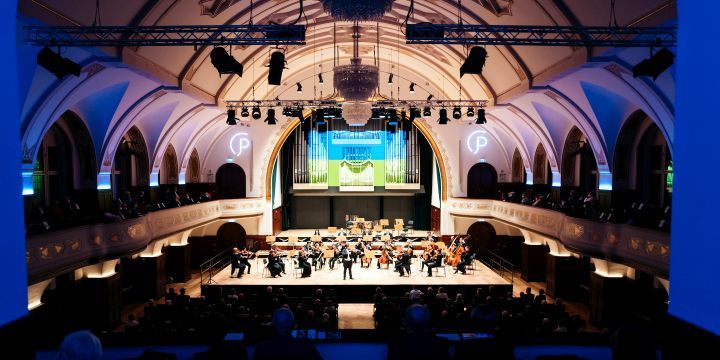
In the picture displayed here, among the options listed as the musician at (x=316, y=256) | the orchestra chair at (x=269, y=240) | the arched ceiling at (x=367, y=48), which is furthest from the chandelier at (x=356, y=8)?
the orchestra chair at (x=269, y=240)

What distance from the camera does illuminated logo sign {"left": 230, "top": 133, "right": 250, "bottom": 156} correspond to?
23484 mm

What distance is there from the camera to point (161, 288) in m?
17.8

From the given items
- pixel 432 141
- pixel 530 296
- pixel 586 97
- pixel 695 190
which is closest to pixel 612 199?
pixel 586 97

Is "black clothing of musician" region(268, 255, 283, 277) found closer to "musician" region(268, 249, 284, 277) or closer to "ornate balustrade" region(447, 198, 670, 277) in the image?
"musician" region(268, 249, 284, 277)

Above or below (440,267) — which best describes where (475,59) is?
above

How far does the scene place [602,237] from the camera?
12.9 m

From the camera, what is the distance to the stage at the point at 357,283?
50.2 feet

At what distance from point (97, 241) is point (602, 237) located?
1407cm

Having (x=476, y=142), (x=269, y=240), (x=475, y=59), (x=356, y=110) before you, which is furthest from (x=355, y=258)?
(x=476, y=142)

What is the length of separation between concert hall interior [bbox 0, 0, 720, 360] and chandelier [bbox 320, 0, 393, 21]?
59 mm

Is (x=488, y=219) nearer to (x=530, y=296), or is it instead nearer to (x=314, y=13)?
(x=530, y=296)

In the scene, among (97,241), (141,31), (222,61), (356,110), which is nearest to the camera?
(141,31)

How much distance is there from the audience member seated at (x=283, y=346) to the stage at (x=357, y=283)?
41.4 feet

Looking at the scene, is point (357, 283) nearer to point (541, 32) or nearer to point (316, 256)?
point (316, 256)
